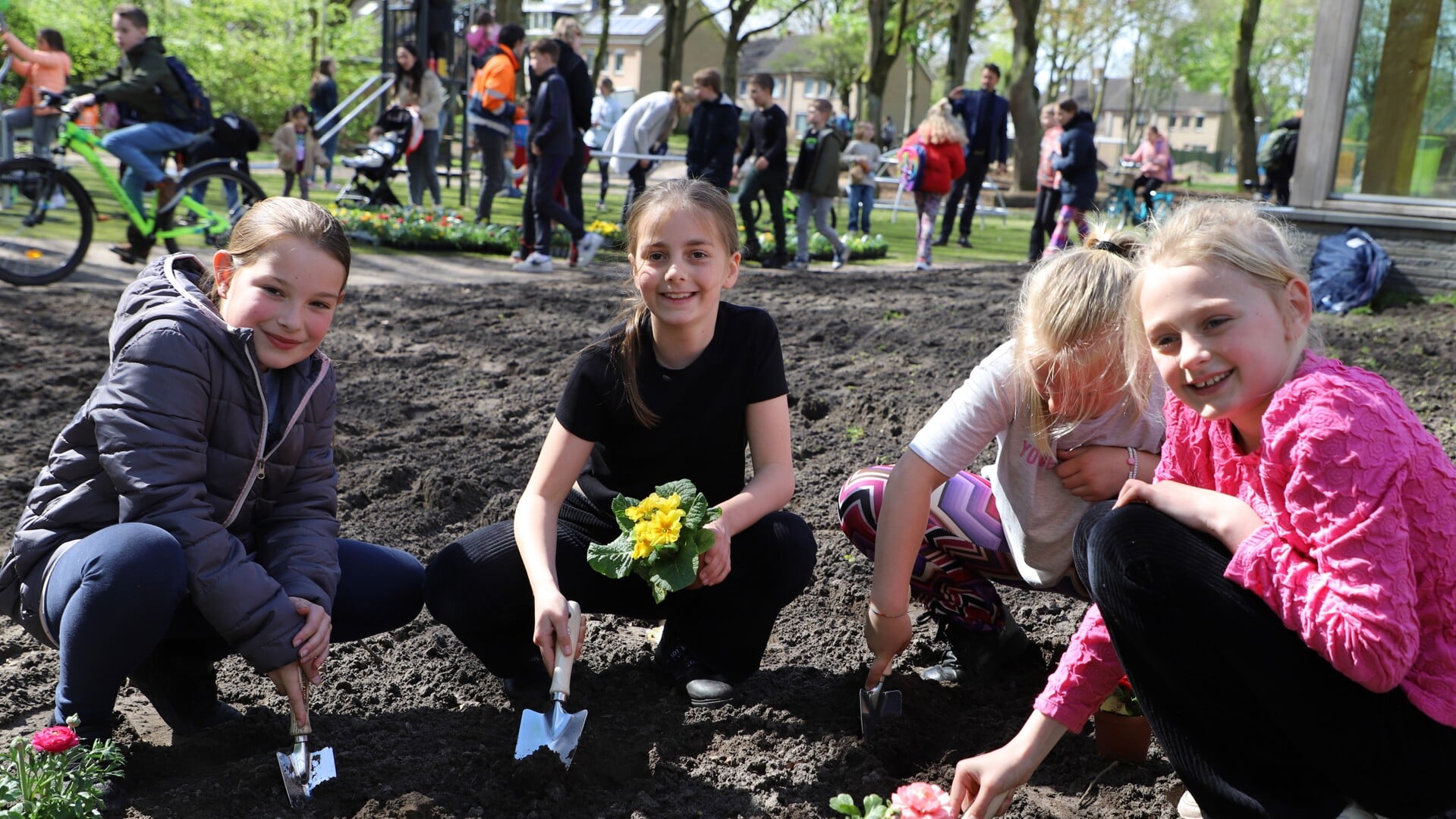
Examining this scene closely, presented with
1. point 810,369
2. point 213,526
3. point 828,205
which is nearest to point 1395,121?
point 828,205

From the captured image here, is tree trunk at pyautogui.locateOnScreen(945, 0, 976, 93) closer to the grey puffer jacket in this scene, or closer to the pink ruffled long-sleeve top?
the grey puffer jacket

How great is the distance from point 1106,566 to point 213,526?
5.33ft

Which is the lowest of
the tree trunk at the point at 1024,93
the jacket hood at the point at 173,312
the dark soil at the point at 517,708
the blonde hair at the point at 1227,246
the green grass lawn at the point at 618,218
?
the dark soil at the point at 517,708

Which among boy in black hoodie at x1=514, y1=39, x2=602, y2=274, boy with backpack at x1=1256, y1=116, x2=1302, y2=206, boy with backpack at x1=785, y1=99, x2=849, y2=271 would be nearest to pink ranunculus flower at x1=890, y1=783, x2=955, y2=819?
boy in black hoodie at x1=514, y1=39, x2=602, y2=274

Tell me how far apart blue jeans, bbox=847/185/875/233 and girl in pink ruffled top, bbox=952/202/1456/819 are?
39.0ft

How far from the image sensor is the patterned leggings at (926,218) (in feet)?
35.0

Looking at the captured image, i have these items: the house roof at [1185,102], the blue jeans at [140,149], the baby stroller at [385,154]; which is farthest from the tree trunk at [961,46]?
the house roof at [1185,102]

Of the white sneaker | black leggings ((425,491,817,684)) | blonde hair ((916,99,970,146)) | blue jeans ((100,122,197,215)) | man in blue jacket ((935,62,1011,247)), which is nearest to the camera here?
black leggings ((425,491,817,684))

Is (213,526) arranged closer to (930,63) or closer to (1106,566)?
(1106,566)

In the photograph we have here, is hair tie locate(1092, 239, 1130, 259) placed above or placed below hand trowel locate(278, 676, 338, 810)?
above

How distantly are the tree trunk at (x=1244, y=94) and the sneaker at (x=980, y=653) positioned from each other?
80.6ft

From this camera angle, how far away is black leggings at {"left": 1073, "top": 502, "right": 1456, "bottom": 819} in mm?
1687

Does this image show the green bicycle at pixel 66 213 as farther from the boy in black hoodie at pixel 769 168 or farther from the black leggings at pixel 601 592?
the black leggings at pixel 601 592

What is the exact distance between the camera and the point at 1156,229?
1912 millimetres
